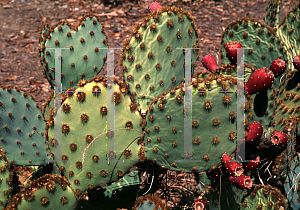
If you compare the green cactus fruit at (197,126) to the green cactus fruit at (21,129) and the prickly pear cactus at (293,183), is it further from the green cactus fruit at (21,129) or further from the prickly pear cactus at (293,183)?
the green cactus fruit at (21,129)

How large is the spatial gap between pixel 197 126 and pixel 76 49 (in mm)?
1118

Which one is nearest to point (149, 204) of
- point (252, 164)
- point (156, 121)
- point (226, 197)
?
point (156, 121)

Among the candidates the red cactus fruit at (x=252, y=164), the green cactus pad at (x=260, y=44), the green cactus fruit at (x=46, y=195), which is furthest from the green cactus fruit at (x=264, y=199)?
the green cactus fruit at (x=46, y=195)

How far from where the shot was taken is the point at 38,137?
73.2 inches

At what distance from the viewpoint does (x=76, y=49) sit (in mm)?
2078

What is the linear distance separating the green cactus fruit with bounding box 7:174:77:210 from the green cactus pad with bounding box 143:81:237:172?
1.44ft

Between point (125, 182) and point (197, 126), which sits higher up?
point (197, 126)

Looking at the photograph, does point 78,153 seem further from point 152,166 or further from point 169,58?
point 169,58

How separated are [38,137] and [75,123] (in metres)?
0.58

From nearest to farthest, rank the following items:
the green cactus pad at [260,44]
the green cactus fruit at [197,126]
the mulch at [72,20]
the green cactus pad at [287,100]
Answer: the green cactus fruit at [197,126] → the green cactus pad at [287,100] → the green cactus pad at [260,44] → the mulch at [72,20]

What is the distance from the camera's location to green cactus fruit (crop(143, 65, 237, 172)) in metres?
1.36

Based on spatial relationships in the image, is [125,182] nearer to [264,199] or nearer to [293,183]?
[264,199]

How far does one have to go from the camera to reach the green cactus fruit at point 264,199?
158 cm

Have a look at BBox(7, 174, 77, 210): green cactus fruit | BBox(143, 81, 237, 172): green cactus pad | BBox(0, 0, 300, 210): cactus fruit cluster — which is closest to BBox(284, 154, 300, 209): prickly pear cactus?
BBox(0, 0, 300, 210): cactus fruit cluster
